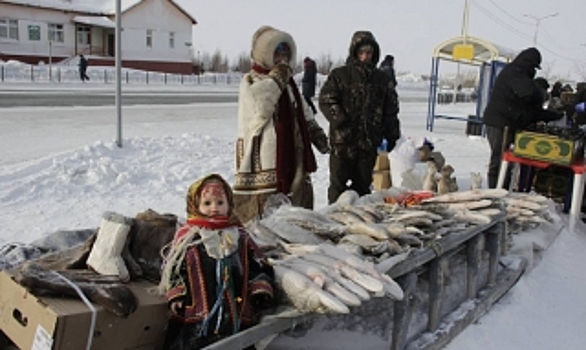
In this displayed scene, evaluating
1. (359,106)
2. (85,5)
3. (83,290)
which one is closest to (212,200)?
(83,290)

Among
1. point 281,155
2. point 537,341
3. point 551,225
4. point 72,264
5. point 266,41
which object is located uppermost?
point 266,41

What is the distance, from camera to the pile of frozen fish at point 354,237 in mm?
2209

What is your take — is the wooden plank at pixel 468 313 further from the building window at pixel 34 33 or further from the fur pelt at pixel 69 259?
the building window at pixel 34 33

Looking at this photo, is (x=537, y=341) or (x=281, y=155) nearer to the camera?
(x=537, y=341)

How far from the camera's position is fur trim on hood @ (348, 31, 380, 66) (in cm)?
428

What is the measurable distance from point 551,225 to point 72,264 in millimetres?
3931

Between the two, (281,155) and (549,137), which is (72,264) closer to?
(281,155)

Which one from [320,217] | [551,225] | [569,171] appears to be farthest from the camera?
[569,171]

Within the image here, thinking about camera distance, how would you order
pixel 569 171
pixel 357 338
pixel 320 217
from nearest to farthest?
pixel 357 338 < pixel 320 217 < pixel 569 171

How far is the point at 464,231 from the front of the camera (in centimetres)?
333

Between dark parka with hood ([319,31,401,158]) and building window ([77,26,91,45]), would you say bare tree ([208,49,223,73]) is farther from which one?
dark parka with hood ([319,31,401,158])

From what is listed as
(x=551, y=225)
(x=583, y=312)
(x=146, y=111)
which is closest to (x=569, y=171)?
(x=551, y=225)

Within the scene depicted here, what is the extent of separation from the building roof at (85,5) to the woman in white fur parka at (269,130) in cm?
3065

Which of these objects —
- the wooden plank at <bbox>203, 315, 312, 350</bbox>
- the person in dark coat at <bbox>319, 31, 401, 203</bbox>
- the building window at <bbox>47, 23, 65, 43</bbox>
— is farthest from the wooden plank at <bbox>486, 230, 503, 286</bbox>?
the building window at <bbox>47, 23, 65, 43</bbox>
